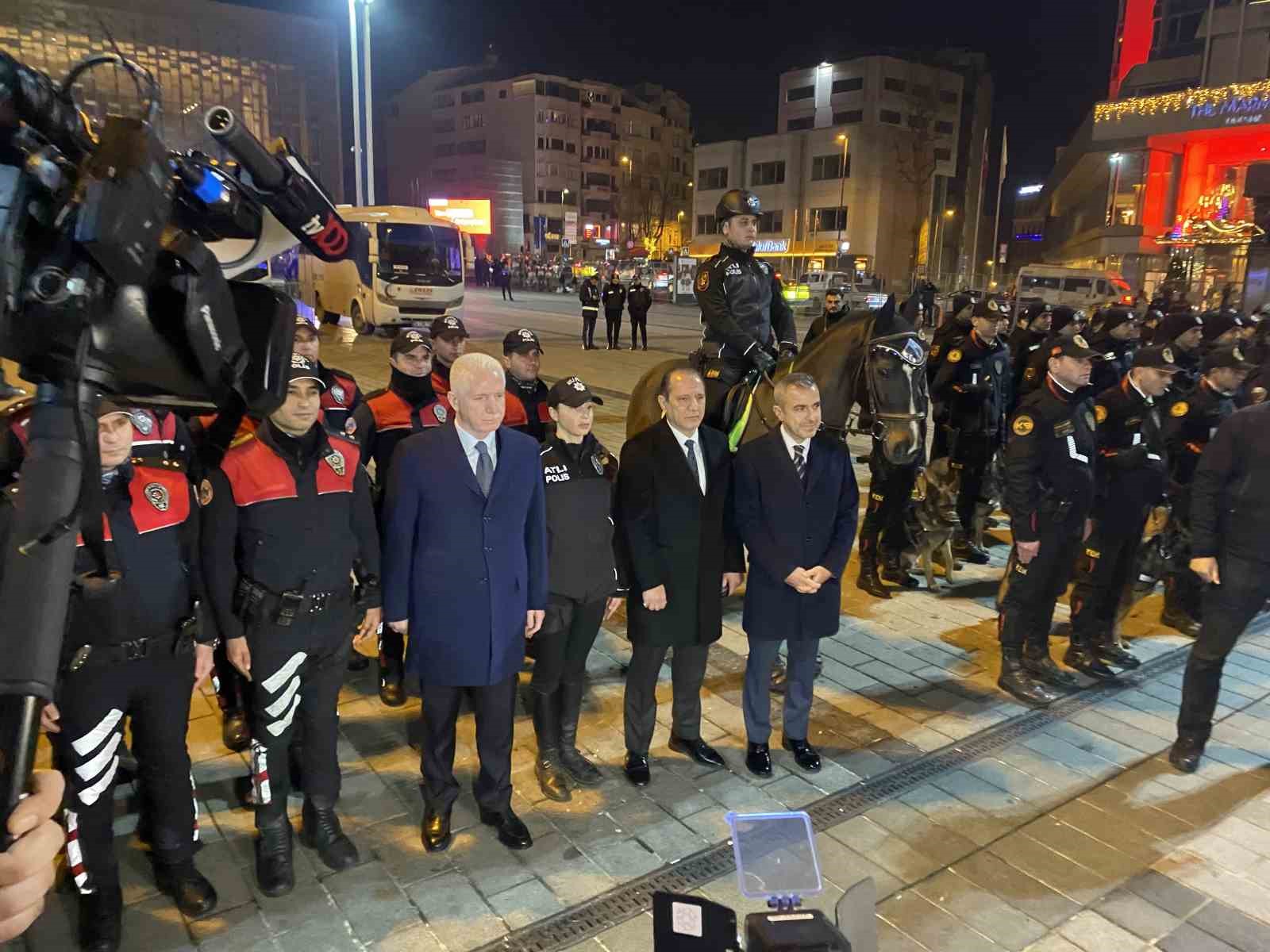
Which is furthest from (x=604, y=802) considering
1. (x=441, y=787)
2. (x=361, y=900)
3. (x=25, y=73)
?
(x=25, y=73)

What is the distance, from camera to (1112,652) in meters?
5.93

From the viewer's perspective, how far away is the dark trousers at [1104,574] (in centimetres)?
573

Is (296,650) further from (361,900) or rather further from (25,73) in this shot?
(25,73)

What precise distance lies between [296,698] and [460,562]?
0.86 metres

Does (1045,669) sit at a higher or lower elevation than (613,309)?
lower

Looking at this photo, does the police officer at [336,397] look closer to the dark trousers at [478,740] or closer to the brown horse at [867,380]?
the dark trousers at [478,740]

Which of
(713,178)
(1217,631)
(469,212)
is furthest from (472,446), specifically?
(713,178)

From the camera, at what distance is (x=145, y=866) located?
3.55 m

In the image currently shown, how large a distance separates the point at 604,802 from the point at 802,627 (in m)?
1.32

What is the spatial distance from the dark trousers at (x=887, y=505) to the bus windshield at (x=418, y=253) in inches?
747

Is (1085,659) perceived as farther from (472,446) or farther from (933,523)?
(472,446)

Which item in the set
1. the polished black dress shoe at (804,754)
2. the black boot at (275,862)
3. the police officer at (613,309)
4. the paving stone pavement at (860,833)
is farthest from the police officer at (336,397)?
the police officer at (613,309)

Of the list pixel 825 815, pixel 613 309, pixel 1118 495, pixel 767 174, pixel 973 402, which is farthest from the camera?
pixel 767 174

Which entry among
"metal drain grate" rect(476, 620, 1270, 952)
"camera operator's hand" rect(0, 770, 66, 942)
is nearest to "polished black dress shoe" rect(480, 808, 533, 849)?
"metal drain grate" rect(476, 620, 1270, 952)
